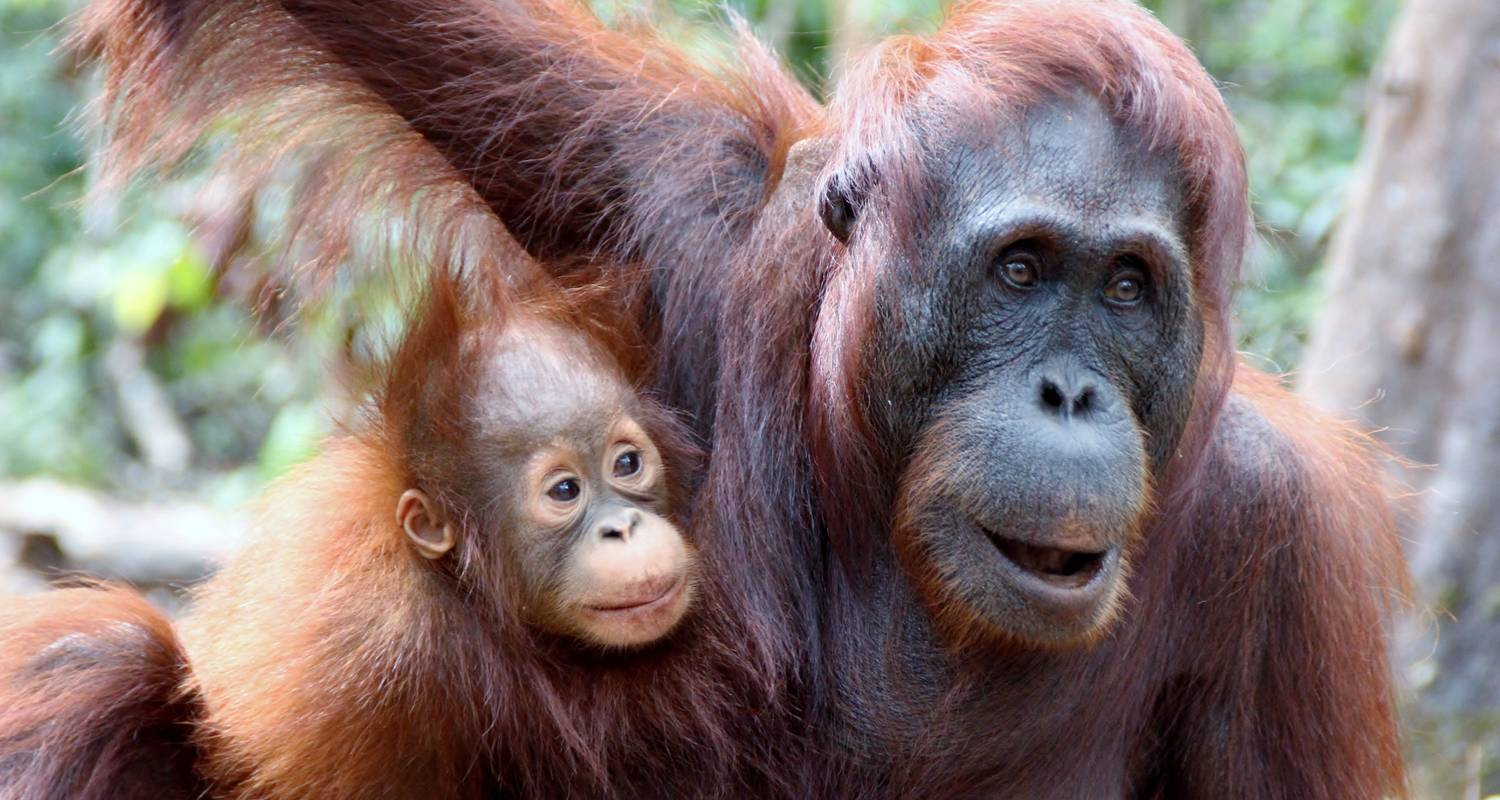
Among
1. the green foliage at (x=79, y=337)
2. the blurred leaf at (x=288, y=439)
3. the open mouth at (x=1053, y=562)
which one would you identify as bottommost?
the green foliage at (x=79, y=337)

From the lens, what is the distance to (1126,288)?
277cm

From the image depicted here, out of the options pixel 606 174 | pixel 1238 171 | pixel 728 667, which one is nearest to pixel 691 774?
pixel 728 667

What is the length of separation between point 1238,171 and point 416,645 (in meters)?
1.61

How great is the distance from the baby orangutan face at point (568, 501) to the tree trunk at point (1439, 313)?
3.22 meters

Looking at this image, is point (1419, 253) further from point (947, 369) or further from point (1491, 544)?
point (947, 369)

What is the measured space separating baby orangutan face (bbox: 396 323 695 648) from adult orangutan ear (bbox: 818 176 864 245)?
51 centimetres

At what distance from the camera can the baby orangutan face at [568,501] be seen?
2924mm

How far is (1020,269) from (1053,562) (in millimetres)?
477

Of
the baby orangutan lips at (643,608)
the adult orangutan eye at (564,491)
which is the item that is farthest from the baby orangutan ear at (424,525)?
the baby orangutan lips at (643,608)

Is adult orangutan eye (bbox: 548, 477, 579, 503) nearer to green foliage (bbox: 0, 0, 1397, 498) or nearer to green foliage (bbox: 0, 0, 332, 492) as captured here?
green foliage (bbox: 0, 0, 1397, 498)

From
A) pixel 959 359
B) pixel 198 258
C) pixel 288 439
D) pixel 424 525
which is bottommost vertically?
pixel 288 439

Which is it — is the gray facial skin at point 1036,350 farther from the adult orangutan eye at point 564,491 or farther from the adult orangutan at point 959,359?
the adult orangutan eye at point 564,491

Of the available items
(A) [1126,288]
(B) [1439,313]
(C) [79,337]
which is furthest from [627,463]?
(C) [79,337]

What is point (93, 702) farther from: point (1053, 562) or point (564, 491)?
point (1053, 562)
